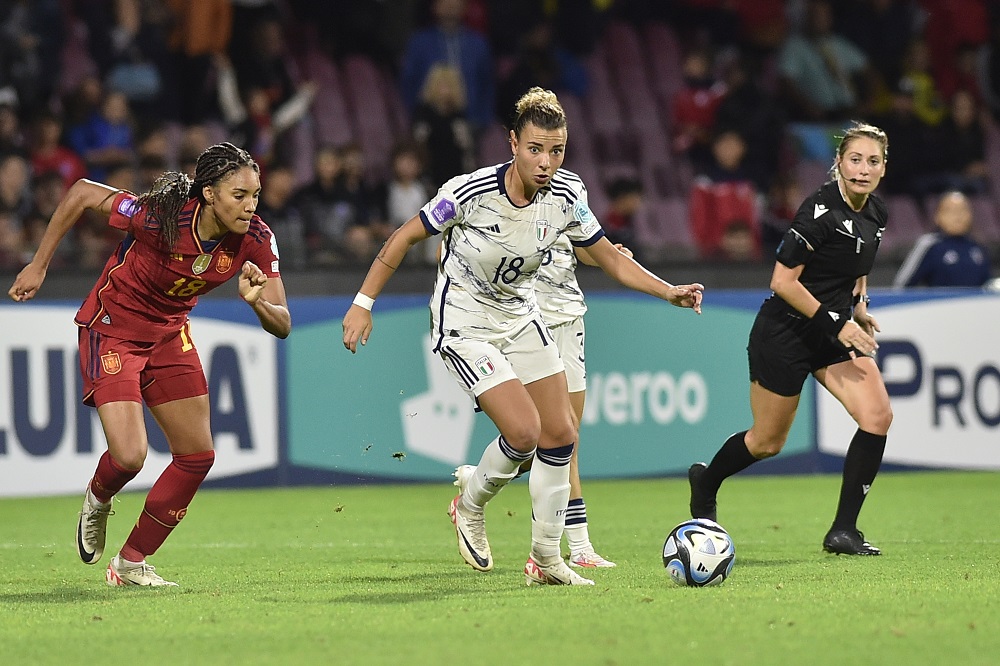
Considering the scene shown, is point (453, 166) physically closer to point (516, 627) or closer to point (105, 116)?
point (105, 116)

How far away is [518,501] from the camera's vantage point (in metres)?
11.4

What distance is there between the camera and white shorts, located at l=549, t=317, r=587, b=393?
8234 millimetres

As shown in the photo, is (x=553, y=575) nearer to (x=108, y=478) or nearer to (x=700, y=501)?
(x=700, y=501)

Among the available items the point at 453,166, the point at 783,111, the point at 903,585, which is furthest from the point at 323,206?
the point at 903,585

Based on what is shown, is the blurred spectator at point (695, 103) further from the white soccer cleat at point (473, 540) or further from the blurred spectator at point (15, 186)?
the white soccer cleat at point (473, 540)

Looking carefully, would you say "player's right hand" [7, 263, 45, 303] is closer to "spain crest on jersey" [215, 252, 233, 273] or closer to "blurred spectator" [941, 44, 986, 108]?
"spain crest on jersey" [215, 252, 233, 273]

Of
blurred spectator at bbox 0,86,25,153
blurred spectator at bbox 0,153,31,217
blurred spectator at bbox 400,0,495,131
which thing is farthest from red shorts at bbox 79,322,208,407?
blurred spectator at bbox 400,0,495,131

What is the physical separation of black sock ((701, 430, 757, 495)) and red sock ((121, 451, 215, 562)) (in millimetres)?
2824

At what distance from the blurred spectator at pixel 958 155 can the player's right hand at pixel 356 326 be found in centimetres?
1186

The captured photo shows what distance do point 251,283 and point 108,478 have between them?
1.30 metres

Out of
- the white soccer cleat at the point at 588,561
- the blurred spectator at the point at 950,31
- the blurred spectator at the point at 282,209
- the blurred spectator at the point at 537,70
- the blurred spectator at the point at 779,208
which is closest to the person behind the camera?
the white soccer cleat at the point at 588,561

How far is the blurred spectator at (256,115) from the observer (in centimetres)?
1522

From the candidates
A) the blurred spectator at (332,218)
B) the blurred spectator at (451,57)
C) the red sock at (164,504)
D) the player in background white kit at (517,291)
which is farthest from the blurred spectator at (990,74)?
the red sock at (164,504)

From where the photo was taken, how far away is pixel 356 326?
6.71 meters
